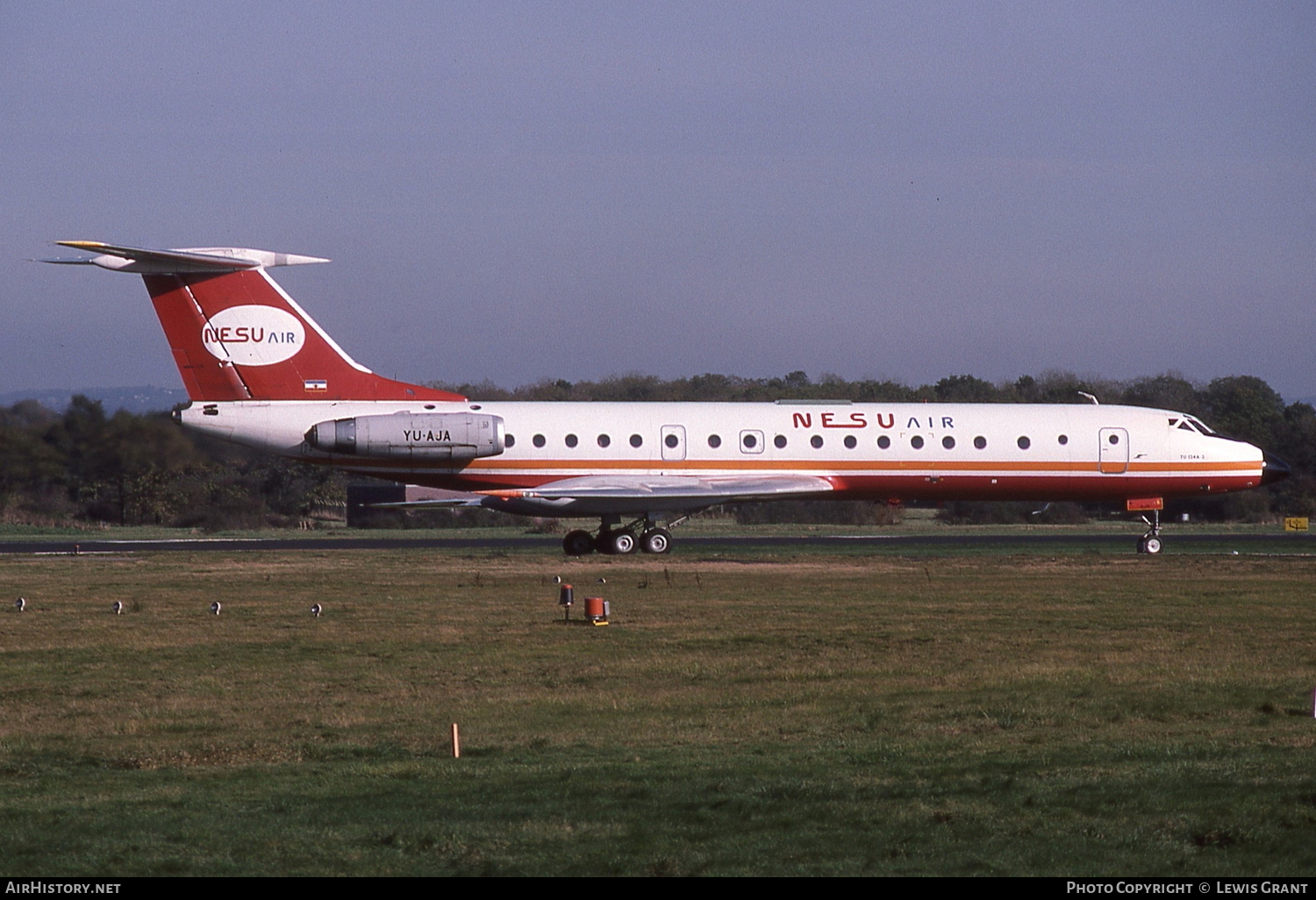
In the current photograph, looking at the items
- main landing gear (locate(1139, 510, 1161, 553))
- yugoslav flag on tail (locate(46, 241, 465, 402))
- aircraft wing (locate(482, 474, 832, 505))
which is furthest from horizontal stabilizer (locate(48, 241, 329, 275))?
main landing gear (locate(1139, 510, 1161, 553))

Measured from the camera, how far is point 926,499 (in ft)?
109

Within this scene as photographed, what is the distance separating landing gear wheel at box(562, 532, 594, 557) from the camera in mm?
31250

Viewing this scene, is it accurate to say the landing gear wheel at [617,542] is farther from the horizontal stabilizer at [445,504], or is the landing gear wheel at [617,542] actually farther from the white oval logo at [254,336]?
the white oval logo at [254,336]

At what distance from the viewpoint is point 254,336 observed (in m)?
29.9

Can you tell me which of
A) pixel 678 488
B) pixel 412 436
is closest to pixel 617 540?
pixel 678 488

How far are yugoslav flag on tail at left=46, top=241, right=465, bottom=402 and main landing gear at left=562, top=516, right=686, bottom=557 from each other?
5932mm

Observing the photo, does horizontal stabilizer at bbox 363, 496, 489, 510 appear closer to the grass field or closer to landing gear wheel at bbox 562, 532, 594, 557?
landing gear wheel at bbox 562, 532, 594, 557

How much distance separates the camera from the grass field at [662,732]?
24.3ft

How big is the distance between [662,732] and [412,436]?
19367 mm

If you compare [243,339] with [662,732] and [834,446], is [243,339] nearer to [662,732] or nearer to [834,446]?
[834,446]

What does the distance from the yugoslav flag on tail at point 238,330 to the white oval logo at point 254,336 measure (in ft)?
0.06

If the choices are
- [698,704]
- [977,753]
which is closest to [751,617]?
[698,704]

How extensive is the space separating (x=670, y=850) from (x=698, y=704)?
503cm

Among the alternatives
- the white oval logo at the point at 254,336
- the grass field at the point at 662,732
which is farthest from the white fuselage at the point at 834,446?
the grass field at the point at 662,732
